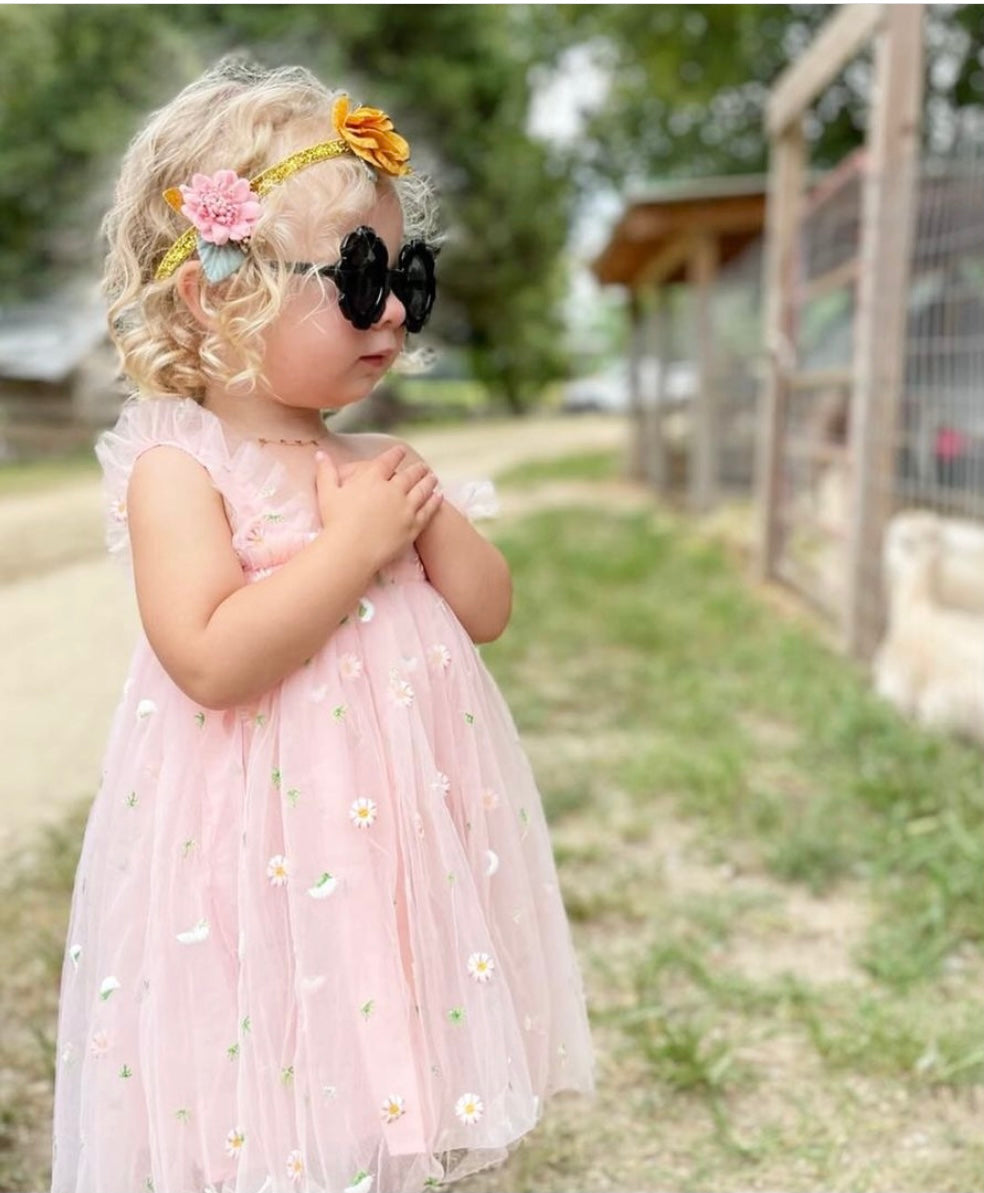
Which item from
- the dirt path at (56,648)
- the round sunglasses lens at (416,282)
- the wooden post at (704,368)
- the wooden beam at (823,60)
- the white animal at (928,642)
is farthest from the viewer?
the wooden post at (704,368)

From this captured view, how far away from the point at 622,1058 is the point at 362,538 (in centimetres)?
125

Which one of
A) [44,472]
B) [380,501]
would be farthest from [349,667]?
[44,472]

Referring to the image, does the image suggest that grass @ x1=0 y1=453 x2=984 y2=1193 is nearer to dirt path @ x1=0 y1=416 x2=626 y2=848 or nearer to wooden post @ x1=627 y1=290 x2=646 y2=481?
dirt path @ x1=0 y1=416 x2=626 y2=848

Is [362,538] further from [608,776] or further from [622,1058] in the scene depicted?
[608,776]

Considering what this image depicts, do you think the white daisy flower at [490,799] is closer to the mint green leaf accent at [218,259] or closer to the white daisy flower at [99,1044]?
the white daisy flower at [99,1044]

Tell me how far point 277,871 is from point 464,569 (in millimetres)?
388

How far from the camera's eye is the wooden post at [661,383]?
460 inches

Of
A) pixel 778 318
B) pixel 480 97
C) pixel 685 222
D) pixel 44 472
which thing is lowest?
pixel 44 472

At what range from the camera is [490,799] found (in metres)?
1.51

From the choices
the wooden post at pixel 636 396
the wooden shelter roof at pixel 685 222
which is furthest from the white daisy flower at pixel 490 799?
the wooden post at pixel 636 396

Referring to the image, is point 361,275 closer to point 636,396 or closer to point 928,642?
point 928,642

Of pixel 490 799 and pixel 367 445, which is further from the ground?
pixel 367 445

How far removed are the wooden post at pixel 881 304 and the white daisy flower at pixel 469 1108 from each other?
373 cm

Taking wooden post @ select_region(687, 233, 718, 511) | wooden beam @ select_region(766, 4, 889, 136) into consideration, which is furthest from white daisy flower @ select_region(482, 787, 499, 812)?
wooden post @ select_region(687, 233, 718, 511)
